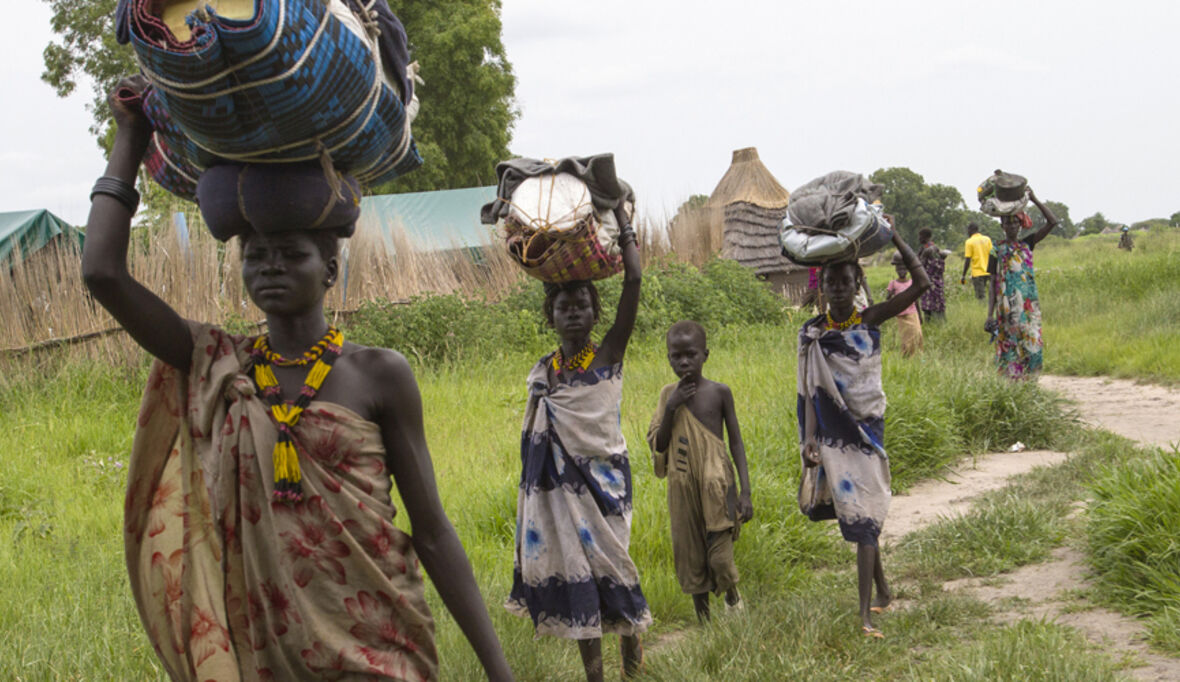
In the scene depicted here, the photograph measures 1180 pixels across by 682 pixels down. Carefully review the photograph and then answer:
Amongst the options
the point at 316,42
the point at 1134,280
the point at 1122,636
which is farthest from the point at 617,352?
the point at 1134,280

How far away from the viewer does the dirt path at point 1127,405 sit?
7.91m

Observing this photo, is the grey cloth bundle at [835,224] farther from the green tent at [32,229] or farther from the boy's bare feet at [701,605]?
the green tent at [32,229]

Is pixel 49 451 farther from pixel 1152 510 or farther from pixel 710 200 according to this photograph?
pixel 710 200

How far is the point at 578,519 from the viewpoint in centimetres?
361

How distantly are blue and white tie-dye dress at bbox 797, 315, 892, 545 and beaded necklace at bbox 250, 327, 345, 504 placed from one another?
3.02m

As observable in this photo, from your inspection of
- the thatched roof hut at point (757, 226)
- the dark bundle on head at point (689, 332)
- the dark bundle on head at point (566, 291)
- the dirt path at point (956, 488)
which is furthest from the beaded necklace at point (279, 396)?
the thatched roof hut at point (757, 226)

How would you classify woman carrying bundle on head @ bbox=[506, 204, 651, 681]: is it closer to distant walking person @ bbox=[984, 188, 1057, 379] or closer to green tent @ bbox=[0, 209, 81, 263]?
distant walking person @ bbox=[984, 188, 1057, 379]

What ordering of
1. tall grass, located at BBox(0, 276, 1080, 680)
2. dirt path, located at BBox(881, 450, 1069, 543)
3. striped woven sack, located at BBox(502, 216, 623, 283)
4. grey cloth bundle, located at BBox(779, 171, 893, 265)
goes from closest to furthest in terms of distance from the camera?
striped woven sack, located at BBox(502, 216, 623, 283), tall grass, located at BBox(0, 276, 1080, 680), grey cloth bundle, located at BBox(779, 171, 893, 265), dirt path, located at BBox(881, 450, 1069, 543)

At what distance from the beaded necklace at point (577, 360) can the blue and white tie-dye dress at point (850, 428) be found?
4.44ft

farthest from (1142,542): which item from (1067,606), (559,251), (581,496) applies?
(559,251)

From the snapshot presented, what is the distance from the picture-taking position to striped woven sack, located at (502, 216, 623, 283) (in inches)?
135

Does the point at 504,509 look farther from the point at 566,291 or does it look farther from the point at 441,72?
the point at 441,72

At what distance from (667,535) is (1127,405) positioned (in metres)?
6.24

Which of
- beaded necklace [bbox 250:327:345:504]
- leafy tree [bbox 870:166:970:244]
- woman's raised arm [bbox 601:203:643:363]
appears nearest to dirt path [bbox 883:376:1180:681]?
woman's raised arm [bbox 601:203:643:363]
